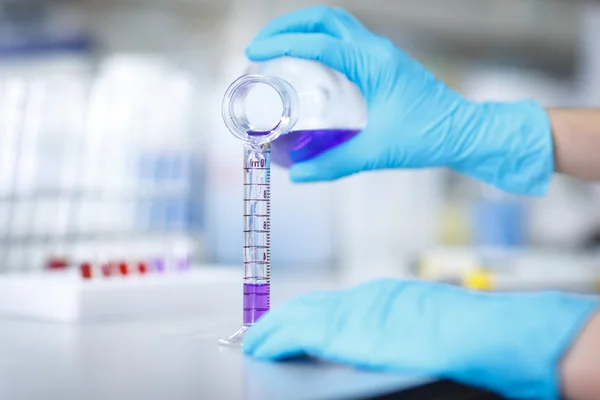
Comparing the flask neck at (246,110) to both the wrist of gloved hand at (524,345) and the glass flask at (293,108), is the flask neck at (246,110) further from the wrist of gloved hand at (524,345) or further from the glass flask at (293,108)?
the wrist of gloved hand at (524,345)

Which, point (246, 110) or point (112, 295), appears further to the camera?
point (112, 295)

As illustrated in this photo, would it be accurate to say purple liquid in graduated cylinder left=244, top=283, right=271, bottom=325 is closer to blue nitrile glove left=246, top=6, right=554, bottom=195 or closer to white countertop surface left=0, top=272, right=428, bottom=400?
white countertop surface left=0, top=272, right=428, bottom=400

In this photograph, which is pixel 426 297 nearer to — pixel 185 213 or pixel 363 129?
pixel 363 129

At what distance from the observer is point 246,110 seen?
39.8 inches

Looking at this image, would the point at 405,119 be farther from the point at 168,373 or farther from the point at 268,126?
the point at 168,373

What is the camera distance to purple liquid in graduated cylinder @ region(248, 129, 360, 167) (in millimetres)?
1116

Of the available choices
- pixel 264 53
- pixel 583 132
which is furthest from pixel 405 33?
pixel 264 53

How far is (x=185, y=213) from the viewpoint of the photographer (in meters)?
2.53

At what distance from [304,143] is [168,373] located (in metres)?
0.44

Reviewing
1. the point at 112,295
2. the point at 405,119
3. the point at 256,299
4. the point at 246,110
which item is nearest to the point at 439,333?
the point at 256,299

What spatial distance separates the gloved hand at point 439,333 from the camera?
0.81m

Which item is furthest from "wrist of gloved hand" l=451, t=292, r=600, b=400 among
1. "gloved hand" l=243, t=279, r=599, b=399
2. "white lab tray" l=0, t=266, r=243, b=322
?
"white lab tray" l=0, t=266, r=243, b=322

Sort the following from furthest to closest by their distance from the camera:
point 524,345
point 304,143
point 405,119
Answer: point 405,119 < point 304,143 < point 524,345

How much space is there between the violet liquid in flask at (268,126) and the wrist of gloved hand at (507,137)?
272 millimetres
